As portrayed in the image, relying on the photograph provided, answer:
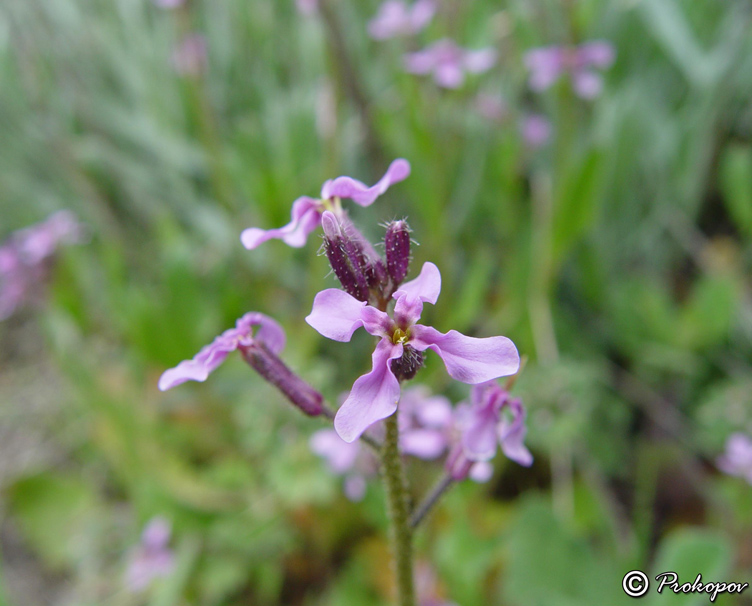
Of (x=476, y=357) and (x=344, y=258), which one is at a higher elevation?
(x=344, y=258)

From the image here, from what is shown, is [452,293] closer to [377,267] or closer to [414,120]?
[414,120]

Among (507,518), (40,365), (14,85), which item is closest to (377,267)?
(507,518)

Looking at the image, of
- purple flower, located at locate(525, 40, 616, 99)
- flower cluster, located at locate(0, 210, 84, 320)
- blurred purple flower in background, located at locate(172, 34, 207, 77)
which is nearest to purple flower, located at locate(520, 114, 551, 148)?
purple flower, located at locate(525, 40, 616, 99)

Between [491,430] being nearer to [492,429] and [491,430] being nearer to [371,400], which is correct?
[492,429]

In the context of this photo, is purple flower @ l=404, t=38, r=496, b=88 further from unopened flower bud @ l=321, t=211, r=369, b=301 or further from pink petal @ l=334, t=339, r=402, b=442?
pink petal @ l=334, t=339, r=402, b=442

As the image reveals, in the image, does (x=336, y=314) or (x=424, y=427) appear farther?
(x=424, y=427)

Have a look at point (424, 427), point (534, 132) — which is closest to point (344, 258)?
point (424, 427)

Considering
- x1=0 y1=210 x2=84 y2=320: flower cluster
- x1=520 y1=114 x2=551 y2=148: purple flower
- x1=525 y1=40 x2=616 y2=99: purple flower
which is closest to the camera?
x1=525 y1=40 x2=616 y2=99: purple flower
